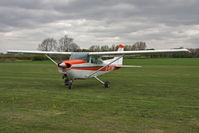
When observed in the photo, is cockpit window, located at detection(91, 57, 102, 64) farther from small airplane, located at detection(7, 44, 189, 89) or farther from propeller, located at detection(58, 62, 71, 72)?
propeller, located at detection(58, 62, 71, 72)

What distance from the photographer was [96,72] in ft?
40.1

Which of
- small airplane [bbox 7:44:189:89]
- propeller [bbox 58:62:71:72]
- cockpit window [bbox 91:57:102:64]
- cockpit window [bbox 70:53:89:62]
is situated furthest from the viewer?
cockpit window [bbox 91:57:102:64]

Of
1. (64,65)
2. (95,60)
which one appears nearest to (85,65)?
(95,60)

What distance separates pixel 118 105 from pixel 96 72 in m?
5.34

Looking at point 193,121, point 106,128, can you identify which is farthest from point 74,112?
point 193,121

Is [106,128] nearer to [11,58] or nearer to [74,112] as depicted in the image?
[74,112]

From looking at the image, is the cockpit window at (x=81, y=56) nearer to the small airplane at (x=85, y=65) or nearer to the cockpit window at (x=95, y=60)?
the small airplane at (x=85, y=65)

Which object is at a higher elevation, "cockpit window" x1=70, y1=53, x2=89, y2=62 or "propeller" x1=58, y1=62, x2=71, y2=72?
"cockpit window" x1=70, y1=53, x2=89, y2=62

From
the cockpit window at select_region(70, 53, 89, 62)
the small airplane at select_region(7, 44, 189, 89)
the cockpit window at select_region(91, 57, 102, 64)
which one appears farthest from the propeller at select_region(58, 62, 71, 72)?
the cockpit window at select_region(91, 57, 102, 64)

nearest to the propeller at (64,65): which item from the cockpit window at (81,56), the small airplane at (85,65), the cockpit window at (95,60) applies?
the small airplane at (85,65)

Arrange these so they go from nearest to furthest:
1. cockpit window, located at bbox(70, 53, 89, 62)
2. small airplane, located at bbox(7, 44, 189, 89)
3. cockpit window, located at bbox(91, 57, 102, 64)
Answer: small airplane, located at bbox(7, 44, 189, 89)
cockpit window, located at bbox(70, 53, 89, 62)
cockpit window, located at bbox(91, 57, 102, 64)

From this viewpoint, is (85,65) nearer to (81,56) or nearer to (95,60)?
(81,56)

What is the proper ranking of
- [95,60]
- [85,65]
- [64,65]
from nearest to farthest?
1. [64,65]
2. [85,65]
3. [95,60]

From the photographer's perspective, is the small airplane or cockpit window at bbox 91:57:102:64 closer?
the small airplane
